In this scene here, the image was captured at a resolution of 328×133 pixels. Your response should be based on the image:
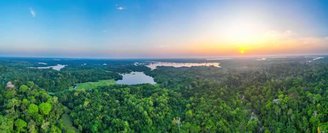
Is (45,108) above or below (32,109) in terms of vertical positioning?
below

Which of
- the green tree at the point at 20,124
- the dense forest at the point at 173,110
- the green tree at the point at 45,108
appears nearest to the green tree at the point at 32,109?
the dense forest at the point at 173,110

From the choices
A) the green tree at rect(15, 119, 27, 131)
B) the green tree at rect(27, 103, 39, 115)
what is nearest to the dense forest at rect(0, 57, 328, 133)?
the green tree at rect(15, 119, 27, 131)

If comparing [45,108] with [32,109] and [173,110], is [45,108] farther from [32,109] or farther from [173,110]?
[173,110]

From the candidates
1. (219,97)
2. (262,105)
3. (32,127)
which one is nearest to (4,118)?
(32,127)

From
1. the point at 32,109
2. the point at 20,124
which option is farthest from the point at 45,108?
the point at 20,124

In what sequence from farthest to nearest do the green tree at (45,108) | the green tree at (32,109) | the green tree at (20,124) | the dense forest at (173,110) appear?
the green tree at (45,108), the dense forest at (173,110), the green tree at (32,109), the green tree at (20,124)

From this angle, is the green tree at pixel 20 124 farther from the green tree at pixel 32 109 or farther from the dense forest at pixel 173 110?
the green tree at pixel 32 109

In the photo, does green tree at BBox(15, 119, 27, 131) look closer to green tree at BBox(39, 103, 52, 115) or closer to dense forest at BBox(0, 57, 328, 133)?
dense forest at BBox(0, 57, 328, 133)

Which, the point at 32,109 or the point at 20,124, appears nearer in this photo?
the point at 20,124

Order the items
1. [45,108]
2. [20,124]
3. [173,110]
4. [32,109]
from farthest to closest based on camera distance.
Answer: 1. [173,110]
2. [45,108]
3. [32,109]
4. [20,124]

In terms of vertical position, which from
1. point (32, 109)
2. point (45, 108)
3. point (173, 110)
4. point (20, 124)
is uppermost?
point (32, 109)

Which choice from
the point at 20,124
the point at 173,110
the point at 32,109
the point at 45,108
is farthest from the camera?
the point at 173,110
